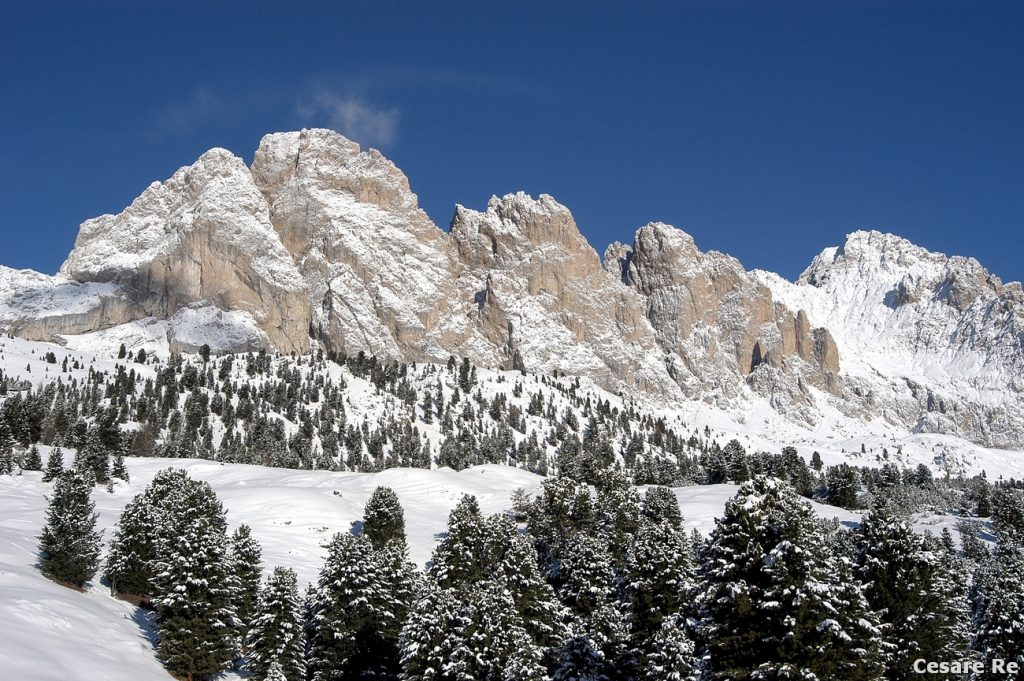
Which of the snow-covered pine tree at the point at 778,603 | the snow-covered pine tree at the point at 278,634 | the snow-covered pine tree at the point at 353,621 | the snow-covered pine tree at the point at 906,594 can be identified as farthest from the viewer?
the snow-covered pine tree at the point at 353,621

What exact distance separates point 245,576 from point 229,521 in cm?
3480

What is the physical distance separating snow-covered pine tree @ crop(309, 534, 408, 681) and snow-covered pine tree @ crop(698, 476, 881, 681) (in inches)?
1071

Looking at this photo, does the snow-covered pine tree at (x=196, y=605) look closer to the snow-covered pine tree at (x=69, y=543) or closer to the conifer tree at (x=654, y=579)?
the snow-covered pine tree at (x=69, y=543)

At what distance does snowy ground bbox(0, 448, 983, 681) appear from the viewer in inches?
1560

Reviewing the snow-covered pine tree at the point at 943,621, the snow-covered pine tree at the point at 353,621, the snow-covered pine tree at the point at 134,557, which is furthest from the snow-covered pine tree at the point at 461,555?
the snow-covered pine tree at the point at 943,621

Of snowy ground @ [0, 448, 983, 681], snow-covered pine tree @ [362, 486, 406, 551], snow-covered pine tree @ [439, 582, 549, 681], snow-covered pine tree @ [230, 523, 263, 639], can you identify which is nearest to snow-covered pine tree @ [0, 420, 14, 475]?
snowy ground @ [0, 448, 983, 681]

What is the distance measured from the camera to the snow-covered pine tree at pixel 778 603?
102 ft

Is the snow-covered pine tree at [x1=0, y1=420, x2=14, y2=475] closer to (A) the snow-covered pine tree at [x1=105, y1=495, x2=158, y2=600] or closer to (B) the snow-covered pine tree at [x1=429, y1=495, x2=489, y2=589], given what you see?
(A) the snow-covered pine tree at [x1=105, y1=495, x2=158, y2=600]

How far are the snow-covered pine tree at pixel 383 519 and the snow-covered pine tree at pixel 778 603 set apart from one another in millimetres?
55072

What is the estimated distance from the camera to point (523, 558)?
59625 millimetres

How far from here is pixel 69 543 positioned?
2223 inches

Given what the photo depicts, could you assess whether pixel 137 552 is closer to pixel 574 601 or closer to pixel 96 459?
pixel 574 601

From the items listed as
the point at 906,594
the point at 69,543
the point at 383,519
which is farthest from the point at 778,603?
the point at 383,519

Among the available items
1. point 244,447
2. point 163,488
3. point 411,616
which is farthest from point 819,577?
point 244,447
